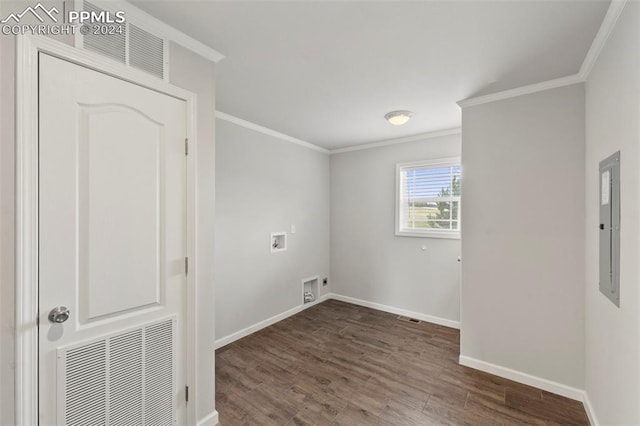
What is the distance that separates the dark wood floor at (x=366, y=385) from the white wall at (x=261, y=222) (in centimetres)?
46

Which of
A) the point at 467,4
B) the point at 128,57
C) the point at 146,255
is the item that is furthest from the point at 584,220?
the point at 128,57

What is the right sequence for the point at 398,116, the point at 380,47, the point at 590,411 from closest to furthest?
the point at 380,47, the point at 590,411, the point at 398,116

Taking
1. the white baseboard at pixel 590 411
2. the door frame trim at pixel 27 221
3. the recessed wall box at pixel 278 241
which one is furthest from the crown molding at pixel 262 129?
the white baseboard at pixel 590 411

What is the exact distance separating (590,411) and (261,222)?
336 cm

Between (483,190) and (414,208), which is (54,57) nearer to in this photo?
(483,190)

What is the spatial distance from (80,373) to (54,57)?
58.2 inches

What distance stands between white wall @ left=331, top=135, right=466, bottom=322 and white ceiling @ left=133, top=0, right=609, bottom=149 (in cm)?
138

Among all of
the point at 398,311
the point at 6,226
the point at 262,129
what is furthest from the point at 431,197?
the point at 6,226

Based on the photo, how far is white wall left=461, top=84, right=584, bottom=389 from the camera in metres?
2.14

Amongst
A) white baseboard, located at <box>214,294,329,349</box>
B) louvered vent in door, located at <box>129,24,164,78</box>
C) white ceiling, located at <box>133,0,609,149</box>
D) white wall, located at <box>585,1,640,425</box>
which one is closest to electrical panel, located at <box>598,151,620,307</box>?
white wall, located at <box>585,1,640,425</box>

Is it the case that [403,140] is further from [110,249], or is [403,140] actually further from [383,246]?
[110,249]

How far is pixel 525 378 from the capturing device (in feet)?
7.58

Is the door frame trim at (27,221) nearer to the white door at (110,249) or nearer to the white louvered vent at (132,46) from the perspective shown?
the white door at (110,249)
